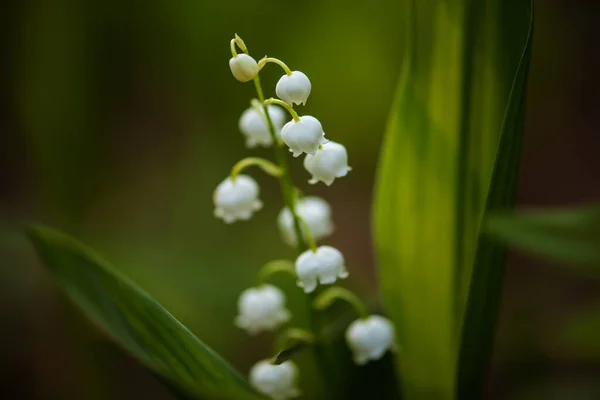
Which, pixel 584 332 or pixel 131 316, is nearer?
pixel 131 316

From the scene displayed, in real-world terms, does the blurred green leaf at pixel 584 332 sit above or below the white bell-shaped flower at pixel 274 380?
above

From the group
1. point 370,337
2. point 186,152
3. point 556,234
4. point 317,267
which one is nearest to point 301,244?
point 317,267

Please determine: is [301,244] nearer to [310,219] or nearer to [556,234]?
[310,219]

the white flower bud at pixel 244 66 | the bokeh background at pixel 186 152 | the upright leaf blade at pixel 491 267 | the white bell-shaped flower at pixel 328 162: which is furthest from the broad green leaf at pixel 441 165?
the bokeh background at pixel 186 152

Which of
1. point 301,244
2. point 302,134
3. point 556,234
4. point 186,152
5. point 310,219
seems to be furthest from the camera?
point 186,152

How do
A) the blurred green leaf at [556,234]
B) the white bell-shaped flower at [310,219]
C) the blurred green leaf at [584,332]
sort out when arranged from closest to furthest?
the blurred green leaf at [556,234] → the blurred green leaf at [584,332] → the white bell-shaped flower at [310,219]

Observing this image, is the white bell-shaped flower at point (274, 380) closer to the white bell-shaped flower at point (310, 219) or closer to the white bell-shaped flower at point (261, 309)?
the white bell-shaped flower at point (261, 309)
